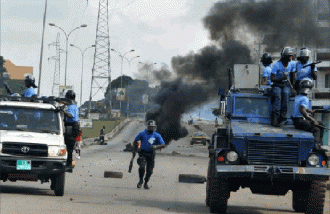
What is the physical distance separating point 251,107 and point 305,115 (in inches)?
53.3

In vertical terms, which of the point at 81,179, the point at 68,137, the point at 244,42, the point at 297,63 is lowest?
the point at 81,179

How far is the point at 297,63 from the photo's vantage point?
12.7 m

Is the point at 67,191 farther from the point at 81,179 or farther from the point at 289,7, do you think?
the point at 289,7

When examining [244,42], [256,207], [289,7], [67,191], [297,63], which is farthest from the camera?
[244,42]

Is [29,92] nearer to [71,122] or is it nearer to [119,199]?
[71,122]

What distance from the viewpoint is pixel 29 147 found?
1302 cm

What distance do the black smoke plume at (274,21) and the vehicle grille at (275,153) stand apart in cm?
2220

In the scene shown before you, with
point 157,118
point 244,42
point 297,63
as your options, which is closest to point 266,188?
point 297,63

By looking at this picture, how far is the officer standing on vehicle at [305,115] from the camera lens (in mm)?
11773

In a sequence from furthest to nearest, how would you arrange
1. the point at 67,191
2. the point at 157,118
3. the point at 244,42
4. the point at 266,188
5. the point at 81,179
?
the point at 157,118
the point at 244,42
the point at 81,179
the point at 67,191
the point at 266,188

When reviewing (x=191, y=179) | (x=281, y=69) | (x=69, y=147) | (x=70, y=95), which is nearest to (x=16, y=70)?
(x=191, y=179)

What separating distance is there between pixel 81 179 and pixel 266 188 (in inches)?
351

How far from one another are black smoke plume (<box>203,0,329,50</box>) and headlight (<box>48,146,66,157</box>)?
71.8 feet

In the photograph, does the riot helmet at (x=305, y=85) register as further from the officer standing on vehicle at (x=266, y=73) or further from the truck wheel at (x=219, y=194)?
the truck wheel at (x=219, y=194)
